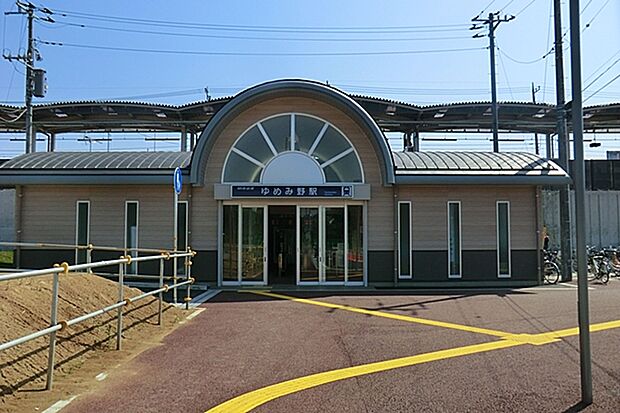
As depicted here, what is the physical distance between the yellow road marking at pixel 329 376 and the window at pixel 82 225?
11.7 m

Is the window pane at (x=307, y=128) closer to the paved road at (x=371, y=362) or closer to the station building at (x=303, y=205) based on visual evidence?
the station building at (x=303, y=205)

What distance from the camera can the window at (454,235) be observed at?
1548 cm

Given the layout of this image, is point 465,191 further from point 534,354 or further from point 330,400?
point 330,400

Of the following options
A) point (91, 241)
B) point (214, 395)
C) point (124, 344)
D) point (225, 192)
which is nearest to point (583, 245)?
point (214, 395)

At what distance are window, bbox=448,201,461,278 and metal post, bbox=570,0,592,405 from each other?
1034 cm

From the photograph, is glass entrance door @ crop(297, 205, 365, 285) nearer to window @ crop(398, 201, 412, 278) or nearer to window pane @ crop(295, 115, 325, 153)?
window @ crop(398, 201, 412, 278)

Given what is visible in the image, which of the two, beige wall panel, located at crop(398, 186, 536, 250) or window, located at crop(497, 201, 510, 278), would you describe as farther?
window, located at crop(497, 201, 510, 278)

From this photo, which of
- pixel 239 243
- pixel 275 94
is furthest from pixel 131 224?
pixel 275 94

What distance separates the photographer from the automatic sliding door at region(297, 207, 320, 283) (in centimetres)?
1527

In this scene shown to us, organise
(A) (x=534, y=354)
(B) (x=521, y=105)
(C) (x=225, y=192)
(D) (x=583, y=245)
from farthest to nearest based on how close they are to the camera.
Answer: (B) (x=521, y=105)
(C) (x=225, y=192)
(A) (x=534, y=354)
(D) (x=583, y=245)

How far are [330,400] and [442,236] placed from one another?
11.0 metres

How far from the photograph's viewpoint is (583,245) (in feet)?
16.7

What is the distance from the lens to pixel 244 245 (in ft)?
50.3

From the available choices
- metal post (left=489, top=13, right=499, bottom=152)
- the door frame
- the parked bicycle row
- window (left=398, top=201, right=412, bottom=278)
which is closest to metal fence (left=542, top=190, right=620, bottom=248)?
metal post (left=489, top=13, right=499, bottom=152)
